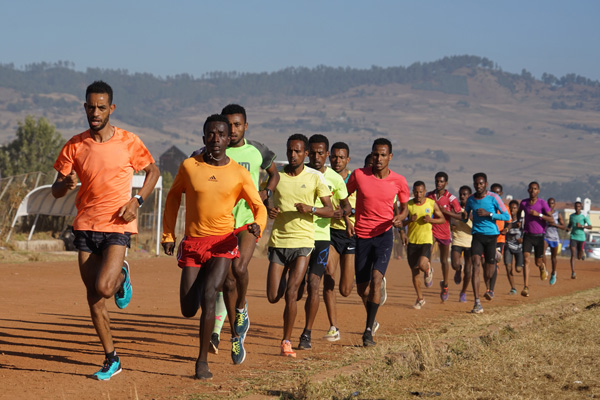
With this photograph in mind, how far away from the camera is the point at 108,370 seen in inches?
304

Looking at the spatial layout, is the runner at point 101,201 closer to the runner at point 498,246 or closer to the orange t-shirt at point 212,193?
the orange t-shirt at point 212,193

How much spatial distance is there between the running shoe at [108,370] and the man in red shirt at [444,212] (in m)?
9.60

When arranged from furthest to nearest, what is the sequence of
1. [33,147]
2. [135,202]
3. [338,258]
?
1. [33,147]
2. [338,258]
3. [135,202]

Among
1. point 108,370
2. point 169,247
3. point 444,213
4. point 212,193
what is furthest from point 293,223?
point 444,213

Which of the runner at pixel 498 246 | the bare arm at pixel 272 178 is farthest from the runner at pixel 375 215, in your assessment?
the runner at pixel 498 246

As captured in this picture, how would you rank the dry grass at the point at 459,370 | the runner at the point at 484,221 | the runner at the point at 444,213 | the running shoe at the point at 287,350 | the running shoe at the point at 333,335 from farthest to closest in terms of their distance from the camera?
the runner at the point at 444,213 < the runner at the point at 484,221 < the running shoe at the point at 333,335 < the running shoe at the point at 287,350 < the dry grass at the point at 459,370

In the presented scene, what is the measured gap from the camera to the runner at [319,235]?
401 inches

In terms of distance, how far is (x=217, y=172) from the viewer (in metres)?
7.98

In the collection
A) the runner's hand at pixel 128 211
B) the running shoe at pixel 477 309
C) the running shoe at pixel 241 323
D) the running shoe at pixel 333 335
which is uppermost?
the runner's hand at pixel 128 211

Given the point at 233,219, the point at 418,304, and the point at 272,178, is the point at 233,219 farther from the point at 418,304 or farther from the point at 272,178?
the point at 418,304

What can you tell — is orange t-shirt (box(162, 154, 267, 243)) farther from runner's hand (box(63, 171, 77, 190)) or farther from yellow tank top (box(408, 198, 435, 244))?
yellow tank top (box(408, 198, 435, 244))

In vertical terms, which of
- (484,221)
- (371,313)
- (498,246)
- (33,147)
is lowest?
(33,147)

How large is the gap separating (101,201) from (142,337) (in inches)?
135

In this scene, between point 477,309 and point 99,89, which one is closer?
point 99,89
